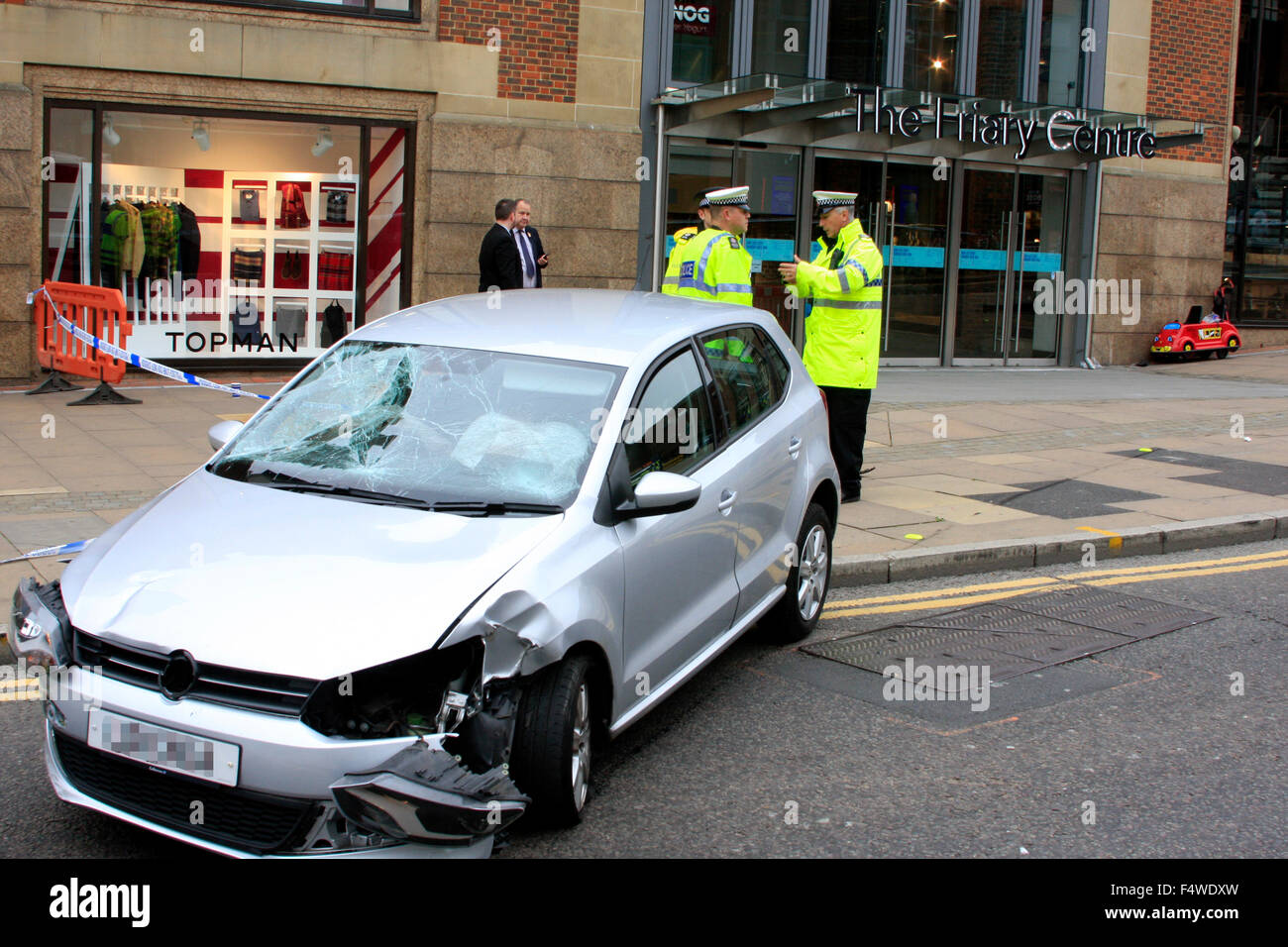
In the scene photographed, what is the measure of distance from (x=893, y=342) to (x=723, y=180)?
3360 millimetres

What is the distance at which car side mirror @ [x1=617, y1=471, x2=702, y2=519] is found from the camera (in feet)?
15.2

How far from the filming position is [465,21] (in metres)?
14.7

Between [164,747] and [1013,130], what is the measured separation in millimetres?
15714

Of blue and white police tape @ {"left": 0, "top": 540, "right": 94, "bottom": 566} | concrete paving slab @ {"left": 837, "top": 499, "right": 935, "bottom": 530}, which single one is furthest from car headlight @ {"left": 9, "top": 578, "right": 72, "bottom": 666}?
concrete paving slab @ {"left": 837, "top": 499, "right": 935, "bottom": 530}

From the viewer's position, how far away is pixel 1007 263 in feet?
62.0

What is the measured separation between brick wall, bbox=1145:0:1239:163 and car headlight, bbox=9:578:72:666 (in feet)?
59.7

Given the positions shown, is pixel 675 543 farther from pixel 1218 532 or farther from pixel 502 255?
pixel 502 255

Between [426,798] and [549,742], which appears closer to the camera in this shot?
[426,798]

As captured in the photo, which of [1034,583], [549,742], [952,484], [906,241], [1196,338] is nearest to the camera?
[549,742]

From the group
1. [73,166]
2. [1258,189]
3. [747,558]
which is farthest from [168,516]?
[1258,189]

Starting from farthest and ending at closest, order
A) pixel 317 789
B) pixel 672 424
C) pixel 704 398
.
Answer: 1. pixel 704 398
2. pixel 672 424
3. pixel 317 789

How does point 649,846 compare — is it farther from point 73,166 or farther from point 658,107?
point 658,107

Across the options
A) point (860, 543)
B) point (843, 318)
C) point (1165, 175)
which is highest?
point (1165, 175)

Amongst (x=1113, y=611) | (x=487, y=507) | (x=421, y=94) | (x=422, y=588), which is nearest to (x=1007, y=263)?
(x=421, y=94)
